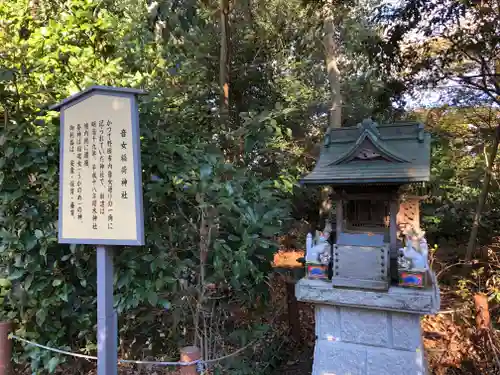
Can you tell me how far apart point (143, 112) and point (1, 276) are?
5.32ft

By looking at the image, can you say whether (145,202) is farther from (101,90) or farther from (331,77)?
(331,77)

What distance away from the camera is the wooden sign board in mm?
2020

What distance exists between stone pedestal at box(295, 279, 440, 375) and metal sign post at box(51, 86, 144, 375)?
1.77 metres

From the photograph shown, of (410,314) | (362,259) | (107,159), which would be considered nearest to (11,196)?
(107,159)

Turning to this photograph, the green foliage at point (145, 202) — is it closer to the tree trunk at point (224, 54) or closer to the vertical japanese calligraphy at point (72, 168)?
the vertical japanese calligraphy at point (72, 168)

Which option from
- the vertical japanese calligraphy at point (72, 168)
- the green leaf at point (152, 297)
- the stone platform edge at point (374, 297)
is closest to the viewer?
the vertical japanese calligraphy at point (72, 168)

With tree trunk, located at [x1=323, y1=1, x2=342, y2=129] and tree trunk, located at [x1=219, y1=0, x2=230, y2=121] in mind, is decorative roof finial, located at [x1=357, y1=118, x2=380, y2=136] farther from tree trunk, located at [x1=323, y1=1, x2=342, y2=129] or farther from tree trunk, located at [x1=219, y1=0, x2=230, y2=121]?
tree trunk, located at [x1=323, y1=1, x2=342, y2=129]

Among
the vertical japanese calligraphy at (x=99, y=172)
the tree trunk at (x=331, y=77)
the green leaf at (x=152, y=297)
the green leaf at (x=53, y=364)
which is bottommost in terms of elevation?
the green leaf at (x=53, y=364)

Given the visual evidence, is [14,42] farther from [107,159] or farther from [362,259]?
[362,259]

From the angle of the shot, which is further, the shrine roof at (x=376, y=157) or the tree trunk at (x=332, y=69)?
the tree trunk at (x=332, y=69)

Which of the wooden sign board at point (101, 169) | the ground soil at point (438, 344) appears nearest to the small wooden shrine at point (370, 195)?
the ground soil at point (438, 344)

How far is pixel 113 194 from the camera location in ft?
6.79

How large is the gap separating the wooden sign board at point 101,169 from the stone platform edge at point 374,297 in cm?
186

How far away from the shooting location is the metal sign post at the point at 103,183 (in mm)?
2025
